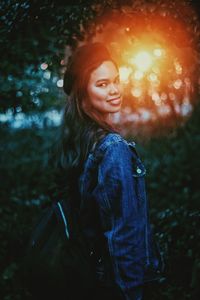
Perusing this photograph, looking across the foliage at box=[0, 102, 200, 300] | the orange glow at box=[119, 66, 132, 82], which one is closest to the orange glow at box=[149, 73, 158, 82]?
the orange glow at box=[119, 66, 132, 82]

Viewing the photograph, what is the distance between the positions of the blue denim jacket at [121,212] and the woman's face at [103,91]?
273 millimetres

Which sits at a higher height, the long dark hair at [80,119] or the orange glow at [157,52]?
the orange glow at [157,52]

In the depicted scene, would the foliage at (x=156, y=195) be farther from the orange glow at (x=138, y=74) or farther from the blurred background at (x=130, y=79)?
the orange glow at (x=138, y=74)

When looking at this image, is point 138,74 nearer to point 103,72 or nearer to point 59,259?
point 103,72

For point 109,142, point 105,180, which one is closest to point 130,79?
point 109,142

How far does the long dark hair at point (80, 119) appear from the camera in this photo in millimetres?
2086

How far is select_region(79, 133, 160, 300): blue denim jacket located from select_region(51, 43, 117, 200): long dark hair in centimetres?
15

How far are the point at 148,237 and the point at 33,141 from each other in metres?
4.32

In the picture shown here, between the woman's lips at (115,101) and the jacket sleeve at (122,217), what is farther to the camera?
the woman's lips at (115,101)

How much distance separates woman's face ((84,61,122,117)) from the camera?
6.94 feet

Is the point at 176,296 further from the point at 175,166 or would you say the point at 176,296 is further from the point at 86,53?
the point at 175,166

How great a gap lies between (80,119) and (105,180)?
0.53 metres

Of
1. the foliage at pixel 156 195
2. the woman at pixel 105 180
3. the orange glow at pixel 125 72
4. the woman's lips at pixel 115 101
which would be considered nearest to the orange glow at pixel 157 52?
the orange glow at pixel 125 72

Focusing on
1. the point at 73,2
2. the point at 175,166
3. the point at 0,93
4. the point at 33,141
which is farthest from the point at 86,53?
the point at 33,141
